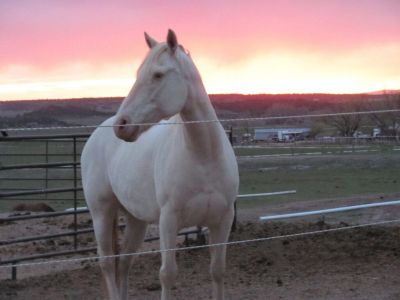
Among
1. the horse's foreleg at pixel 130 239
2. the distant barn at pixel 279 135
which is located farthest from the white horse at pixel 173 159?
the distant barn at pixel 279 135

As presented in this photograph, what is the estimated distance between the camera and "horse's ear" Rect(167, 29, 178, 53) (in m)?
3.87

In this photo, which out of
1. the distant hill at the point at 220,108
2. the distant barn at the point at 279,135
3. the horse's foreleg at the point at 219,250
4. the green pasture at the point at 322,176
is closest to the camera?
the horse's foreleg at the point at 219,250

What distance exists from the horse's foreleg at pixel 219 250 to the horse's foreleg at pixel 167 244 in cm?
31

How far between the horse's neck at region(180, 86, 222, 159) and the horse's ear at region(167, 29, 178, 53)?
0.32 metres

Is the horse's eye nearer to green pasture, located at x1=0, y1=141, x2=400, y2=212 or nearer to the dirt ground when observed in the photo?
the dirt ground

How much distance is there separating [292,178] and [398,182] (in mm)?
3249

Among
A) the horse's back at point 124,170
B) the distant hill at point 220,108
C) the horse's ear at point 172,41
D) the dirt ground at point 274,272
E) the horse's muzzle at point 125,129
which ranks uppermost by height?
the distant hill at point 220,108

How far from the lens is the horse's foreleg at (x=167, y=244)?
4094mm

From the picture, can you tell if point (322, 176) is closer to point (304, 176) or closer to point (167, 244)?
point (304, 176)

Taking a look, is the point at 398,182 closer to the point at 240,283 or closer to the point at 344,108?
the point at 240,283

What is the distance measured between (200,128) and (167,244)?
0.81 metres

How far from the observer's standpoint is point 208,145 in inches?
161

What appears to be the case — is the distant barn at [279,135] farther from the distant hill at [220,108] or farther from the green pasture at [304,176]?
the distant hill at [220,108]

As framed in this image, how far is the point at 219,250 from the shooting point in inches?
171
